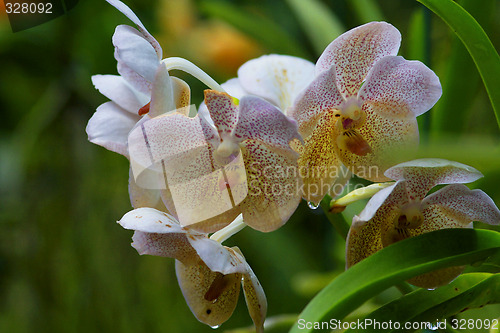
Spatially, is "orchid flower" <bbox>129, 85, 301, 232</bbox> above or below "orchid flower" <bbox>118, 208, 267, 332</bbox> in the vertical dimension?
above

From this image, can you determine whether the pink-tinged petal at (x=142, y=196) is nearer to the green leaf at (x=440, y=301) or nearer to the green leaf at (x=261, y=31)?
the green leaf at (x=440, y=301)

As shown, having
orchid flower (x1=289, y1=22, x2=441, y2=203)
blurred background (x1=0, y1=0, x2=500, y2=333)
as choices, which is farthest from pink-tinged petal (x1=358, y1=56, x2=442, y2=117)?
blurred background (x1=0, y1=0, x2=500, y2=333)

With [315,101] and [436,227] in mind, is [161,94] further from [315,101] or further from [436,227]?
[436,227]

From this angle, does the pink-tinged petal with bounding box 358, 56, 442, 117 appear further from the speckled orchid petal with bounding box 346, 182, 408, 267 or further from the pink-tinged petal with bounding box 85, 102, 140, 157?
the pink-tinged petal with bounding box 85, 102, 140, 157

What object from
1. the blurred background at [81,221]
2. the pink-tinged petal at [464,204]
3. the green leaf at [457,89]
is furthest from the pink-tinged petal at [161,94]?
the blurred background at [81,221]

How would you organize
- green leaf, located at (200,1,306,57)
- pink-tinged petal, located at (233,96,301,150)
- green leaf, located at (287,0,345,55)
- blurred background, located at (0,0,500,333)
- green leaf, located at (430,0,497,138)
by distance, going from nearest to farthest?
pink-tinged petal, located at (233,96,301,150) < green leaf, located at (430,0,497,138) < green leaf, located at (287,0,345,55) < green leaf, located at (200,1,306,57) < blurred background, located at (0,0,500,333)

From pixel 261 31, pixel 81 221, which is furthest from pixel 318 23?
pixel 81 221
